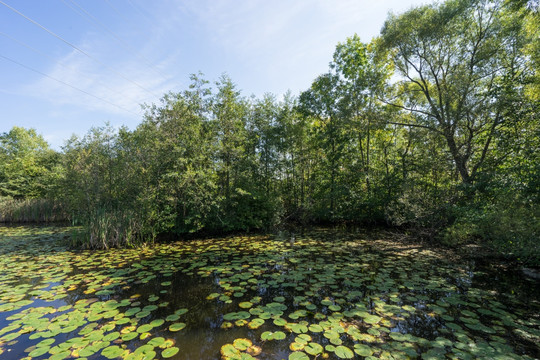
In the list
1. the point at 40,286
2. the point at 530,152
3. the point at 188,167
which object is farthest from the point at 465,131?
the point at 40,286

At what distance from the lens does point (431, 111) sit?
9.75 metres

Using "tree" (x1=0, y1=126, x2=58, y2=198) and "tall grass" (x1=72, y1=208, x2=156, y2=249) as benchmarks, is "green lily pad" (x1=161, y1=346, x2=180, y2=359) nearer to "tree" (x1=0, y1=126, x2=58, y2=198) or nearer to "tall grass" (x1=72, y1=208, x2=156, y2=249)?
"tall grass" (x1=72, y1=208, x2=156, y2=249)

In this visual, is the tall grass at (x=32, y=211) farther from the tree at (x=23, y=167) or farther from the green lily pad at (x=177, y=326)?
the green lily pad at (x=177, y=326)

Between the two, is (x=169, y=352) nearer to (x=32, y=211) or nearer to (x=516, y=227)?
(x=516, y=227)

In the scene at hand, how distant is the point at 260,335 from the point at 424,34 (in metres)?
11.9

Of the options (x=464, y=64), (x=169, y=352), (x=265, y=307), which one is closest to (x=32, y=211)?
(x=169, y=352)

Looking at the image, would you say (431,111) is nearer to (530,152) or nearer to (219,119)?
(530,152)

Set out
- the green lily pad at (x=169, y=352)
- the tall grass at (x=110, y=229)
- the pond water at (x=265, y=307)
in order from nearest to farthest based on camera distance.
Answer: the green lily pad at (x=169, y=352), the pond water at (x=265, y=307), the tall grass at (x=110, y=229)

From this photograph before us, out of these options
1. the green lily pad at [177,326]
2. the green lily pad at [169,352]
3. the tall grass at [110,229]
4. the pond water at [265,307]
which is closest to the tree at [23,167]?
the tall grass at [110,229]

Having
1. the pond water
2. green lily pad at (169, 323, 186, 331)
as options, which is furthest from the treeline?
green lily pad at (169, 323, 186, 331)

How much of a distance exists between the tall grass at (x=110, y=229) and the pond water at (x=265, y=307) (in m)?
0.98

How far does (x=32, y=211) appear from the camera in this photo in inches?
611

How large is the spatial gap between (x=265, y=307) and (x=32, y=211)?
66.6 ft

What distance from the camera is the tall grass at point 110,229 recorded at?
743 centimetres
